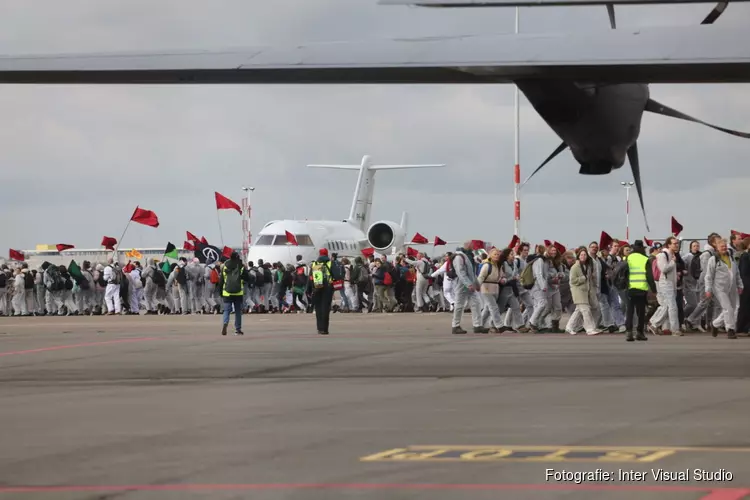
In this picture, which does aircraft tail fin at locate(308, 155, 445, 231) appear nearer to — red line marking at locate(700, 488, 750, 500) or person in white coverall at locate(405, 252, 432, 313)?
person in white coverall at locate(405, 252, 432, 313)

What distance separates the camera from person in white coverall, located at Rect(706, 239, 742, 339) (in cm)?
2072

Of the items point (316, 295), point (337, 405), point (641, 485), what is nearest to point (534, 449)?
point (641, 485)

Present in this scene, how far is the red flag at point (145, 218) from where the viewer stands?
37375 mm

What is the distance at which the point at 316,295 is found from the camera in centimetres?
2266

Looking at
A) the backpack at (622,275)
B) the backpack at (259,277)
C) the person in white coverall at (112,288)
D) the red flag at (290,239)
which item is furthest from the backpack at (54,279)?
the backpack at (622,275)

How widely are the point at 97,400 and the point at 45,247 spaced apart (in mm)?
83683

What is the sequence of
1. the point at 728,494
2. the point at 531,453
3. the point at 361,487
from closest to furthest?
the point at 728,494, the point at 361,487, the point at 531,453

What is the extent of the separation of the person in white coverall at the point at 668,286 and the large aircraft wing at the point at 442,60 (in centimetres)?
1018

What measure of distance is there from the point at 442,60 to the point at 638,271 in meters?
10.3

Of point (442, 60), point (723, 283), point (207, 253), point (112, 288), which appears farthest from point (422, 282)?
point (442, 60)

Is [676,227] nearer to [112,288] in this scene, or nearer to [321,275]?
[321,275]

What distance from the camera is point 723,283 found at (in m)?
20.8

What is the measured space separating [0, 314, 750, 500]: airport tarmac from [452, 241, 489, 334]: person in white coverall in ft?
16.1

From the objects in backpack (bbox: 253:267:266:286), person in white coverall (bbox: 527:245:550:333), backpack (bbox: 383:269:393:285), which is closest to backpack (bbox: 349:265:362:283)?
backpack (bbox: 383:269:393:285)
